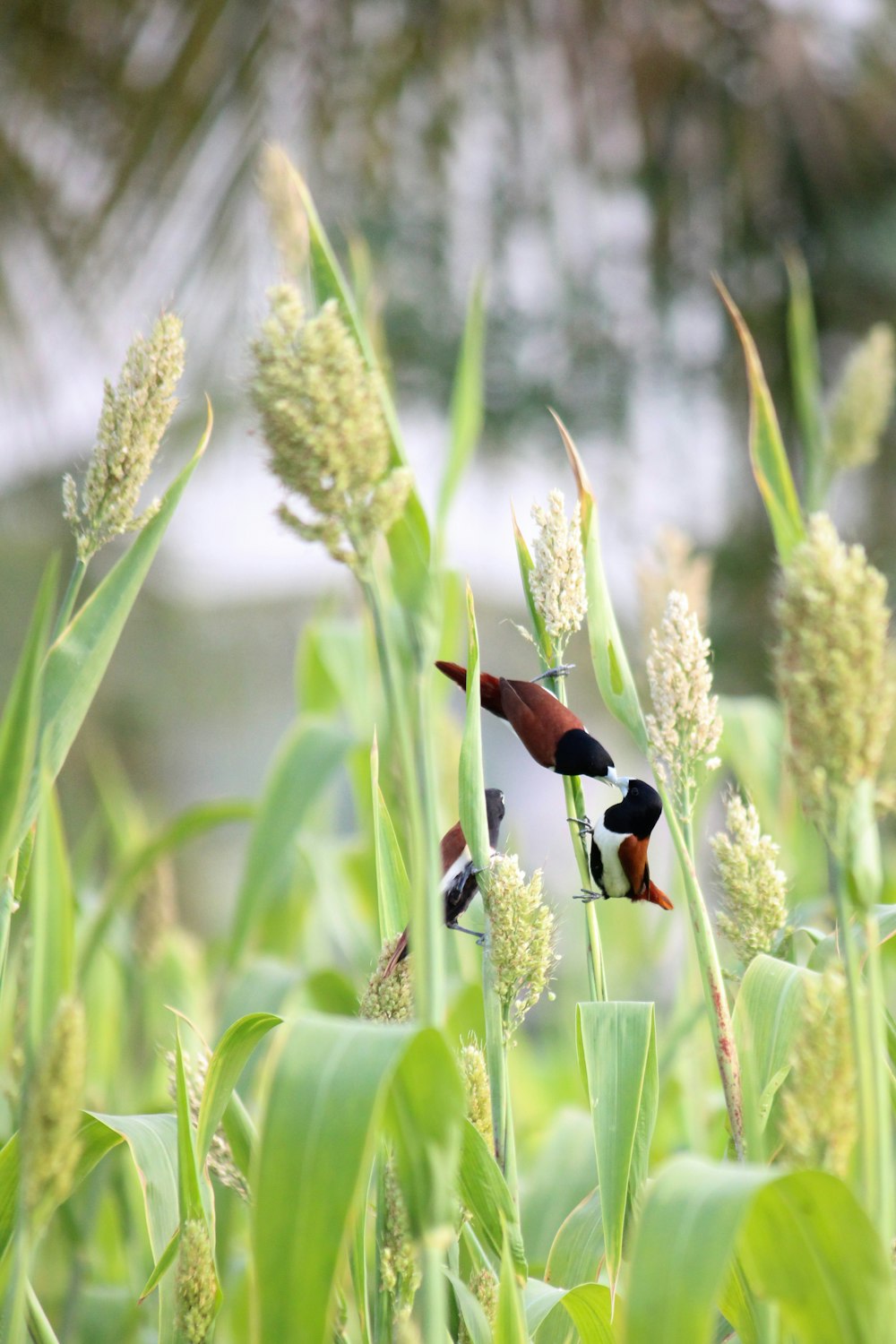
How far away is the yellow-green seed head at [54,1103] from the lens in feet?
0.80

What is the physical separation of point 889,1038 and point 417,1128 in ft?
0.84

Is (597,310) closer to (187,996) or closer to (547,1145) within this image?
(187,996)

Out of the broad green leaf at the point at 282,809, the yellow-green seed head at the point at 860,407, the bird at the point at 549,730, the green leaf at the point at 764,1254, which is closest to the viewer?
the green leaf at the point at 764,1254

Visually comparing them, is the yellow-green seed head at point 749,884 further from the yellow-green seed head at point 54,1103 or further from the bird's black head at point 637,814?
the yellow-green seed head at point 54,1103

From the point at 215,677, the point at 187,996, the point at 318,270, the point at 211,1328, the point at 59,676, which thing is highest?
the point at 215,677

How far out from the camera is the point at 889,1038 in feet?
1.36

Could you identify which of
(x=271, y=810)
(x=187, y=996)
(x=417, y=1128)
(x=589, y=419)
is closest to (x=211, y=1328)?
(x=417, y=1128)

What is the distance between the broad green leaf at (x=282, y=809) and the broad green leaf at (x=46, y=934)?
1.52 feet

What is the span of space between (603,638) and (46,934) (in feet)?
0.75

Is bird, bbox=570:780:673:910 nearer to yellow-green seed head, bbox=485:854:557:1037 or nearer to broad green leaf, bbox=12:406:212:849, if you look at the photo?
yellow-green seed head, bbox=485:854:557:1037

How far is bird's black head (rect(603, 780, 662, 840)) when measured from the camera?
35 centimetres

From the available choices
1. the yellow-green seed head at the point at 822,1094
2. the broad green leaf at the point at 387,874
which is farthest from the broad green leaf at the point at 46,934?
the yellow-green seed head at the point at 822,1094

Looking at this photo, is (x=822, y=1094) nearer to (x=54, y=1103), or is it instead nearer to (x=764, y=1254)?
(x=764, y=1254)

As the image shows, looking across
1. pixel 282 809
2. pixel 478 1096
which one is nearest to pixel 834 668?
pixel 478 1096
